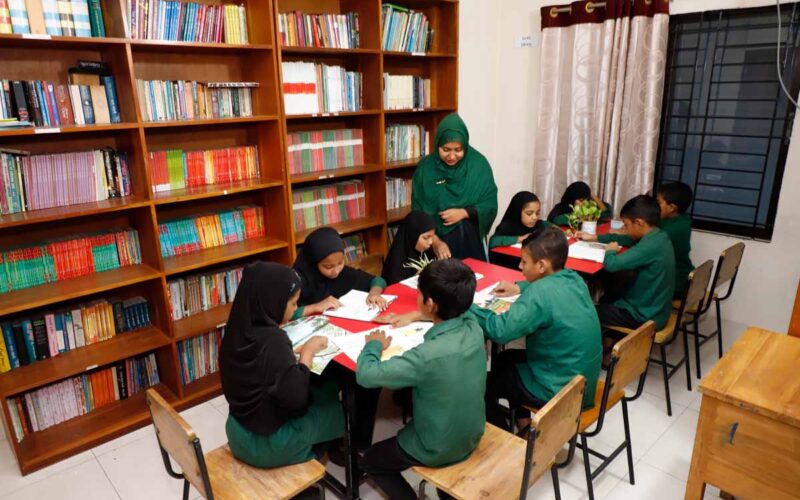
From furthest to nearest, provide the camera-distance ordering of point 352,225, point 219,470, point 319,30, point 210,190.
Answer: point 352,225 → point 319,30 → point 210,190 → point 219,470

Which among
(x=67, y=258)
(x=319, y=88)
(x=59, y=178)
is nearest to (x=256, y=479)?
(x=67, y=258)

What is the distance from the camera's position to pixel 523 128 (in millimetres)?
4789

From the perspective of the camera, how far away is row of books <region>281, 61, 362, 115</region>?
11.0 ft

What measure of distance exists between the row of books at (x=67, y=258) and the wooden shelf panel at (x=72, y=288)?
0.04 metres

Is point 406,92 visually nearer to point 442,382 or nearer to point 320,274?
point 320,274

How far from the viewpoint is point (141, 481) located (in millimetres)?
2541

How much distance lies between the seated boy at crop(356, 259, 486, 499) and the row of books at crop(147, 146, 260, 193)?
6.21ft

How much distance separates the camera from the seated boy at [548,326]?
2.08m

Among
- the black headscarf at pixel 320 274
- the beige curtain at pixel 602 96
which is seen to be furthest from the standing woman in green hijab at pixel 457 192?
the beige curtain at pixel 602 96

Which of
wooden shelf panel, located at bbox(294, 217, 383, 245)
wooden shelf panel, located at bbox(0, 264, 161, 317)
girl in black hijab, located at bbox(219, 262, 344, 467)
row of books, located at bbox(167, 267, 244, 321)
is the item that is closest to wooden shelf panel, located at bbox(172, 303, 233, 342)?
row of books, located at bbox(167, 267, 244, 321)

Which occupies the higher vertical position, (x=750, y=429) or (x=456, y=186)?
(x=456, y=186)

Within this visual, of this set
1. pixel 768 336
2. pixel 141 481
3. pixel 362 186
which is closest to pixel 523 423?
pixel 768 336

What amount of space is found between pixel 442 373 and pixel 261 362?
0.62m

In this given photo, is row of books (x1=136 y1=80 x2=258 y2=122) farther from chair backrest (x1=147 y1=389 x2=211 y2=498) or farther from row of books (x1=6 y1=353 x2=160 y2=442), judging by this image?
chair backrest (x1=147 y1=389 x2=211 y2=498)
